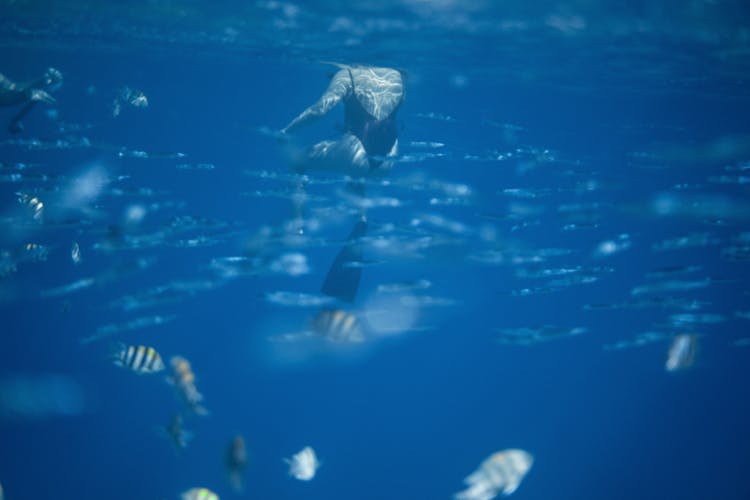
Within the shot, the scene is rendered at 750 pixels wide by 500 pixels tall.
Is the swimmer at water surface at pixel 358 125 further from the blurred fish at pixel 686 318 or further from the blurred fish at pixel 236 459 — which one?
the blurred fish at pixel 686 318

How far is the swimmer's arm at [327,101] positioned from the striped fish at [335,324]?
4.20 metres

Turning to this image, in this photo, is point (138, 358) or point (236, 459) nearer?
point (236, 459)

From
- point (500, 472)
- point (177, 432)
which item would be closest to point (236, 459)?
point (177, 432)

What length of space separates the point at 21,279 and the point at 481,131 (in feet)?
125

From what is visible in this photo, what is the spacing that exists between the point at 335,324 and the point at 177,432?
272 cm

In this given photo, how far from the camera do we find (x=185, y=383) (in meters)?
7.11

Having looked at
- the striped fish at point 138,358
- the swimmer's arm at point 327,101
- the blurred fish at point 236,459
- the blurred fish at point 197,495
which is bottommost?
the blurred fish at point 197,495

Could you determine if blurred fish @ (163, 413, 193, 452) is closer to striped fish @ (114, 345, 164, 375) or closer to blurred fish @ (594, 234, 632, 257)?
striped fish @ (114, 345, 164, 375)

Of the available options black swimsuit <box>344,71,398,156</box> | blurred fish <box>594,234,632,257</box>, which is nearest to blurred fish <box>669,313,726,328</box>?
blurred fish <box>594,234,632,257</box>

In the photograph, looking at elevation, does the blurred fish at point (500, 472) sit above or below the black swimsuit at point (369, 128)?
below

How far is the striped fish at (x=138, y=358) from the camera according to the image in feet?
25.2

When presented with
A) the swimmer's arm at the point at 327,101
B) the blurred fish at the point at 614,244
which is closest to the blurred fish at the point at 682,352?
the swimmer's arm at the point at 327,101

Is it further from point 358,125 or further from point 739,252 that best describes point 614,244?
point 358,125

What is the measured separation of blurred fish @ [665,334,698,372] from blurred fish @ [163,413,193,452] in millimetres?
8002
